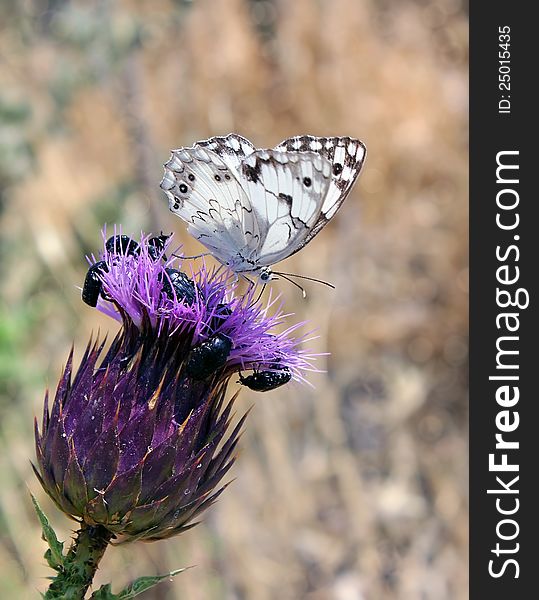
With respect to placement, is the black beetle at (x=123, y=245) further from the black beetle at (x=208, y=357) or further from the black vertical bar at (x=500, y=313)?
the black vertical bar at (x=500, y=313)

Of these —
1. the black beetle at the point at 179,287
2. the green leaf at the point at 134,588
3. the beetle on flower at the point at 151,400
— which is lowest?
the green leaf at the point at 134,588

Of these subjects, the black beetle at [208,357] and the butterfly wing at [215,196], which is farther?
the butterfly wing at [215,196]

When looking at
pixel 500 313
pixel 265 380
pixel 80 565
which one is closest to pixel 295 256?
pixel 500 313

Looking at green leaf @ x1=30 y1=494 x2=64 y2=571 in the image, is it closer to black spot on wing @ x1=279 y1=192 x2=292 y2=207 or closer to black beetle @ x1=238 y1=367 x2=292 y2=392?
black beetle @ x1=238 y1=367 x2=292 y2=392

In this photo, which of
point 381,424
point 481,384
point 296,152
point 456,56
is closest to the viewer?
point 296,152

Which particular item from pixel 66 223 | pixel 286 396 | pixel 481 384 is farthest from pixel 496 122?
pixel 66 223

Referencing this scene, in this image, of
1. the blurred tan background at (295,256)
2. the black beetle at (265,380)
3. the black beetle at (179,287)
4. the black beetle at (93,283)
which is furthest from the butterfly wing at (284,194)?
the blurred tan background at (295,256)

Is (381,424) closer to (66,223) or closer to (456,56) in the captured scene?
(66,223)
